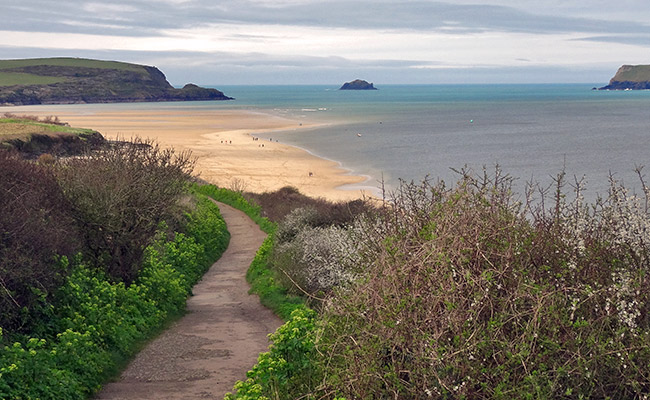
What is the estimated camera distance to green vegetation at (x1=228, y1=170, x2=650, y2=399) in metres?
6.91

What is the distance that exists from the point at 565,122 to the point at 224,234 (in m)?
102

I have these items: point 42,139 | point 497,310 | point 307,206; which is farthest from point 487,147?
point 497,310

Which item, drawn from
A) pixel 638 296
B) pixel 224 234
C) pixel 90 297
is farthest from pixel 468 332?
pixel 224 234

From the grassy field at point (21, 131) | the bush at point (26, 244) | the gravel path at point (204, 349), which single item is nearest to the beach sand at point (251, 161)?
the grassy field at point (21, 131)

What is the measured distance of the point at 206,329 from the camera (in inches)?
571

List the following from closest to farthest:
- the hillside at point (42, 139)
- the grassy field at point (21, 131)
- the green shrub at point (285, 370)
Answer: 1. the green shrub at point (285, 370)
2. the hillside at point (42, 139)
3. the grassy field at point (21, 131)

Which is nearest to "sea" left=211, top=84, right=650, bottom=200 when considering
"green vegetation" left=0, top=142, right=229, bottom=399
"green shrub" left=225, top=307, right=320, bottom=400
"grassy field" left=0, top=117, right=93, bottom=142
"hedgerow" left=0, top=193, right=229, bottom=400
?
"green vegetation" left=0, top=142, right=229, bottom=399

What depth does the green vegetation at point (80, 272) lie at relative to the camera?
→ 10.6 metres

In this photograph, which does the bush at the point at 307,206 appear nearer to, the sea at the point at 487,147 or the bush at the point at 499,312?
the sea at the point at 487,147

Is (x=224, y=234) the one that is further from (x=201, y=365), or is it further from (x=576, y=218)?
(x=576, y=218)

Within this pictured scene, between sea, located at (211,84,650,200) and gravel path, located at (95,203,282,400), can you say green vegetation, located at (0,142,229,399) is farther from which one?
sea, located at (211,84,650,200)

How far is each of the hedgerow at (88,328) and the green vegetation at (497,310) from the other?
4.07 meters

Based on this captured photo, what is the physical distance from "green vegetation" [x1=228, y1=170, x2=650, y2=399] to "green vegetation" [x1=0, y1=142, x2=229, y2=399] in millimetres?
4394

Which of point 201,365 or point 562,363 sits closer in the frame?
point 562,363
